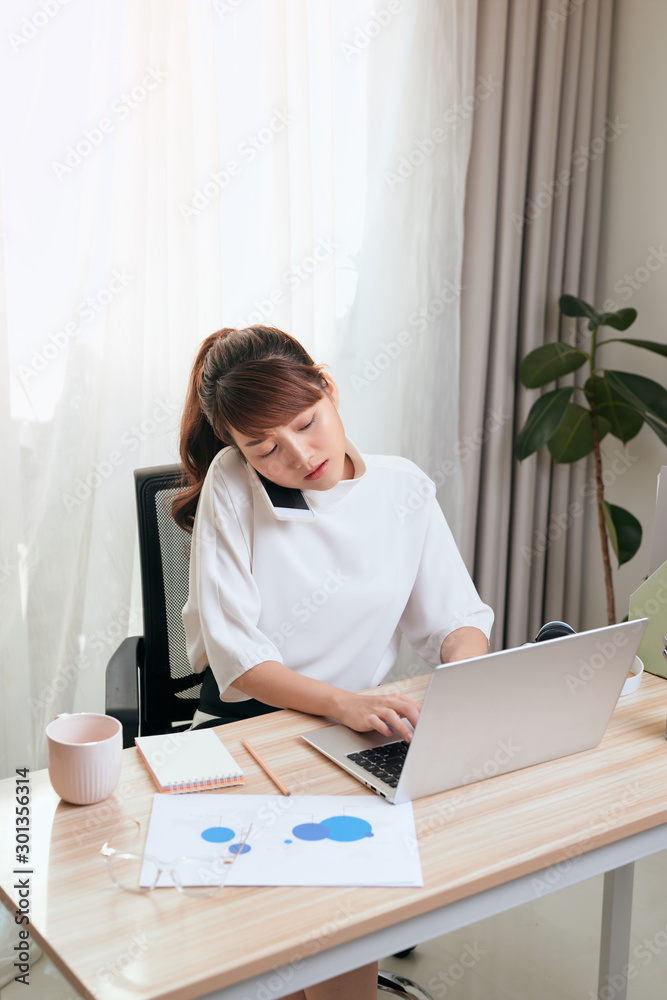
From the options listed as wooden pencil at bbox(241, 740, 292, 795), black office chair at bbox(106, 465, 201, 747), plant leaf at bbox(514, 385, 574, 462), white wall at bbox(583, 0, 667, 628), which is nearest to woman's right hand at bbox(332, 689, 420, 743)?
wooden pencil at bbox(241, 740, 292, 795)

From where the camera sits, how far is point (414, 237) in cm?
261

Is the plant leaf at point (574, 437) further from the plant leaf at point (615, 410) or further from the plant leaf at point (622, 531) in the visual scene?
the plant leaf at point (622, 531)

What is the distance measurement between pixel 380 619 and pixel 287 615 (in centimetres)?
17

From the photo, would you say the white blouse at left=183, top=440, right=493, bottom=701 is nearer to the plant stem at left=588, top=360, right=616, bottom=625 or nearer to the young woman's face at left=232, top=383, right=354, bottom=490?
the young woman's face at left=232, top=383, right=354, bottom=490

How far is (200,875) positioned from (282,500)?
730mm

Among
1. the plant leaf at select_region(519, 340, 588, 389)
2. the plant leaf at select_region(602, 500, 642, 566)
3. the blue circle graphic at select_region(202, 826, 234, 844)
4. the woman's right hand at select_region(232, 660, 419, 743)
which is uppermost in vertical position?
the plant leaf at select_region(519, 340, 588, 389)

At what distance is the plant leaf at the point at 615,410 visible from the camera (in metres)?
2.76

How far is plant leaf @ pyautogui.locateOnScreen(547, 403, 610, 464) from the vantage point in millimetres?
2814

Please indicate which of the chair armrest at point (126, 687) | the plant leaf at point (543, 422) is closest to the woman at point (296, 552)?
the chair armrest at point (126, 687)

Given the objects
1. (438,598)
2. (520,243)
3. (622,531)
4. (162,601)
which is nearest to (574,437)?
(622,531)

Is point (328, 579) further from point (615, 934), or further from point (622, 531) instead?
point (622, 531)

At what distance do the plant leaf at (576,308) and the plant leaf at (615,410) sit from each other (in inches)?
7.6

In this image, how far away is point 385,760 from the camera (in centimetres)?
114

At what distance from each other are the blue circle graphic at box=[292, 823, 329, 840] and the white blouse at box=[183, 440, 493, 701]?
0.45 m
